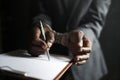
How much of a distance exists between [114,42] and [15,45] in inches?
32.8

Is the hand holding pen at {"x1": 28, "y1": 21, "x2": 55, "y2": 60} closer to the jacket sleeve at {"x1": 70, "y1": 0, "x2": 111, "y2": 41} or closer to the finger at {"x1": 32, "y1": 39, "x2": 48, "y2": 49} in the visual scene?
the finger at {"x1": 32, "y1": 39, "x2": 48, "y2": 49}

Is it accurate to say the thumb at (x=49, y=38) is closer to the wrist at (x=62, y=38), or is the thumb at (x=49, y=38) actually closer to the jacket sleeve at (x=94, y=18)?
the wrist at (x=62, y=38)

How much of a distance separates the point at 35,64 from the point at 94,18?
39 centimetres

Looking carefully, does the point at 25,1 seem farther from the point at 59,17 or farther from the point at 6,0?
the point at 59,17

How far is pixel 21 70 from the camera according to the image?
518mm

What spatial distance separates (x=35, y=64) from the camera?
58cm

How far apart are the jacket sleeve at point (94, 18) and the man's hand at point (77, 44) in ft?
0.43

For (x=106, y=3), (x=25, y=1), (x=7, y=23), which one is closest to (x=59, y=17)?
(x=106, y=3)

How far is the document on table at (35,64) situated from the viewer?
50 cm

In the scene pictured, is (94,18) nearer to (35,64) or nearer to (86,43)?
(86,43)

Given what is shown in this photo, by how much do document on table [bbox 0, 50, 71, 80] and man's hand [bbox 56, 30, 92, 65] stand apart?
34 millimetres

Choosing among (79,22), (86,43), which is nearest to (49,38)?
(86,43)

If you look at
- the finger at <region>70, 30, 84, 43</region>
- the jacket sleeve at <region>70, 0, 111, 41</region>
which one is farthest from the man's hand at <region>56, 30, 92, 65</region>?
the jacket sleeve at <region>70, 0, 111, 41</region>

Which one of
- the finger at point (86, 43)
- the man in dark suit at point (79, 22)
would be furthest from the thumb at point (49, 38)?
the finger at point (86, 43)
